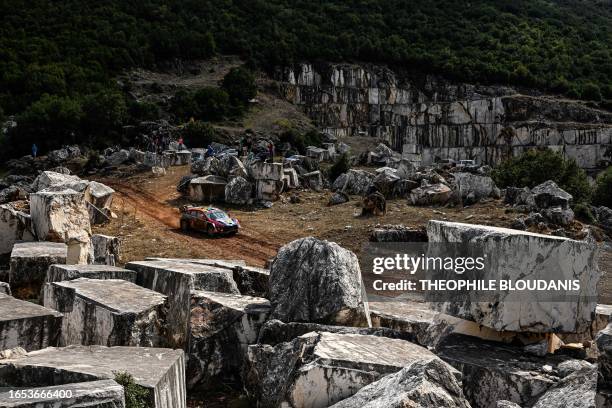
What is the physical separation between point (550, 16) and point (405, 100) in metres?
29.9

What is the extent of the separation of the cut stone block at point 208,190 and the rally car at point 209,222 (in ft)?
14.2

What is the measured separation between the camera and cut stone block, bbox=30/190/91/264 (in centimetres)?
1195

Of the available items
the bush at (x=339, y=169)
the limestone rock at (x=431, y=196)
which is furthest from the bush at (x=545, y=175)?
the bush at (x=339, y=169)

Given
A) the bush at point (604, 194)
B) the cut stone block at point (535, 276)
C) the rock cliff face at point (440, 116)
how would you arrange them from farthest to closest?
the rock cliff face at point (440, 116) → the bush at point (604, 194) → the cut stone block at point (535, 276)

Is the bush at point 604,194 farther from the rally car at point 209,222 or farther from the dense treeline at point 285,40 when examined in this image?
the dense treeline at point 285,40

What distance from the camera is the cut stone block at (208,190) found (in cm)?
2438

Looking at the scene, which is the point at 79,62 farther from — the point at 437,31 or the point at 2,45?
the point at 437,31

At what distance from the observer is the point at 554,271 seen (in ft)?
18.5

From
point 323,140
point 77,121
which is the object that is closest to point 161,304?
point 77,121

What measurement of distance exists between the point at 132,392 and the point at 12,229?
9381 mm

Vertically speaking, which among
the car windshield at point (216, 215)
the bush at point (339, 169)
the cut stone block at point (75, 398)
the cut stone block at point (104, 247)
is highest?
the cut stone block at point (75, 398)

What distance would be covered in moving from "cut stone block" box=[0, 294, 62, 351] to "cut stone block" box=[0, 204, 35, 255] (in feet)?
21.6

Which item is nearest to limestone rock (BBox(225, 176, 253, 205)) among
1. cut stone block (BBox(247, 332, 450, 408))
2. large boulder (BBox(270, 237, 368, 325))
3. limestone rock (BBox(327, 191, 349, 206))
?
limestone rock (BBox(327, 191, 349, 206))

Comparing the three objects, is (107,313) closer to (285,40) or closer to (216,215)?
(216,215)
